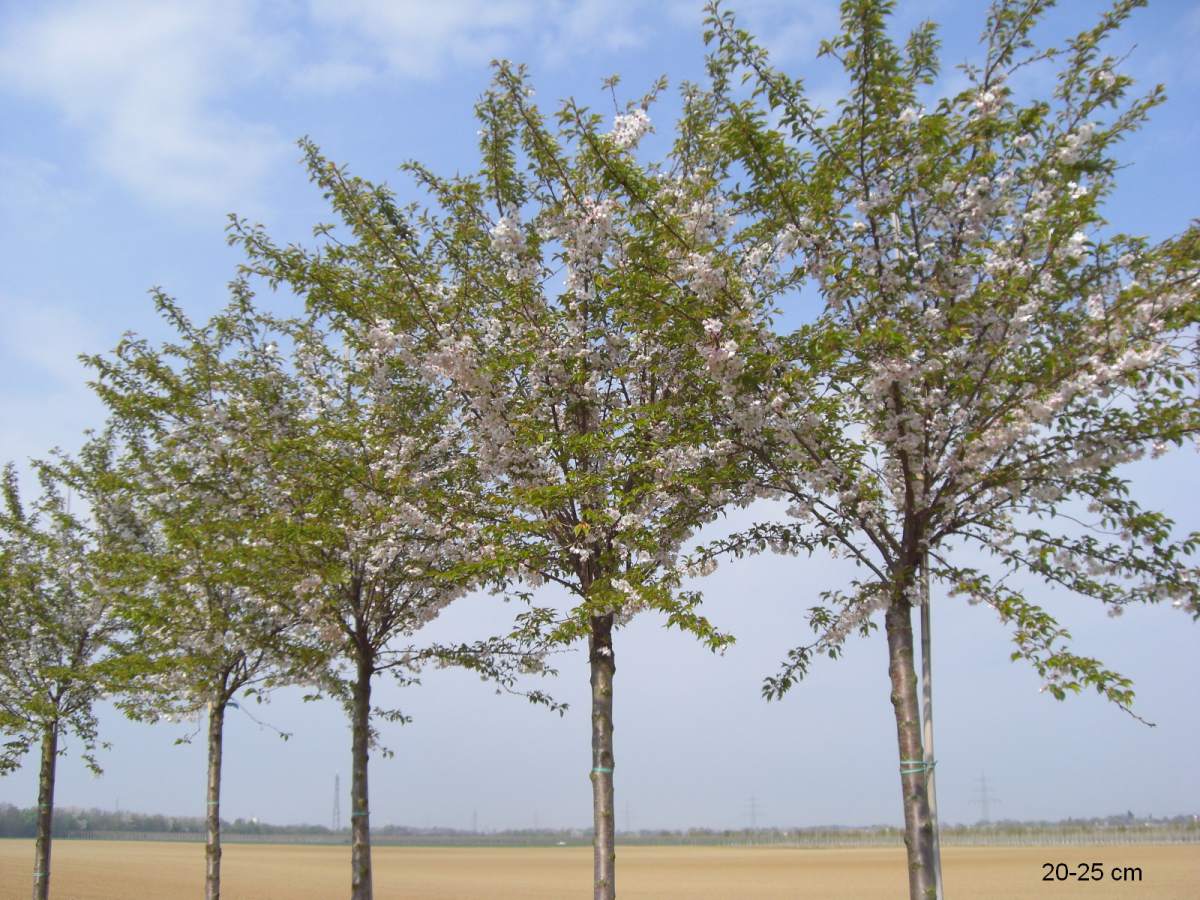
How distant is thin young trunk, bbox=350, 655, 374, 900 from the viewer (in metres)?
14.2

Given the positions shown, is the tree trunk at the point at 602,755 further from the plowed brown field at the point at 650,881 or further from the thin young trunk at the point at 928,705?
the plowed brown field at the point at 650,881

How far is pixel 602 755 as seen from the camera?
446 inches

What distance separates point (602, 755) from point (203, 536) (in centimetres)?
824

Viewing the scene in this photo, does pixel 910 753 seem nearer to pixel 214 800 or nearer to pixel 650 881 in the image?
pixel 214 800

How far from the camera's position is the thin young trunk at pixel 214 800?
17516 mm

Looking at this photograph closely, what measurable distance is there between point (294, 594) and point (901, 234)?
10594 millimetres

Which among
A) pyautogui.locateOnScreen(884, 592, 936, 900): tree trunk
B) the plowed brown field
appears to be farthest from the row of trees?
the plowed brown field

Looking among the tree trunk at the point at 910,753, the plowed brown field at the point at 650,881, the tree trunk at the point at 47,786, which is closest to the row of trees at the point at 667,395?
the tree trunk at the point at 910,753

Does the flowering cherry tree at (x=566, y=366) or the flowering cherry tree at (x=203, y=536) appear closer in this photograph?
the flowering cherry tree at (x=566, y=366)

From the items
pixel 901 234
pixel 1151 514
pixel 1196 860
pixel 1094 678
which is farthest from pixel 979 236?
pixel 1196 860

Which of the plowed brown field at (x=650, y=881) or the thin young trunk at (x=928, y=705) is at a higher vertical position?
the thin young trunk at (x=928, y=705)

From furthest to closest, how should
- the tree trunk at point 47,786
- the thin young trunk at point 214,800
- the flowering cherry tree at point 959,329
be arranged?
1. the tree trunk at point 47,786
2. the thin young trunk at point 214,800
3. the flowering cherry tree at point 959,329

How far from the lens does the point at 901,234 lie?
9.38 meters

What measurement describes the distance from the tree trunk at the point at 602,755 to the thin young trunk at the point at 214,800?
32.3ft
